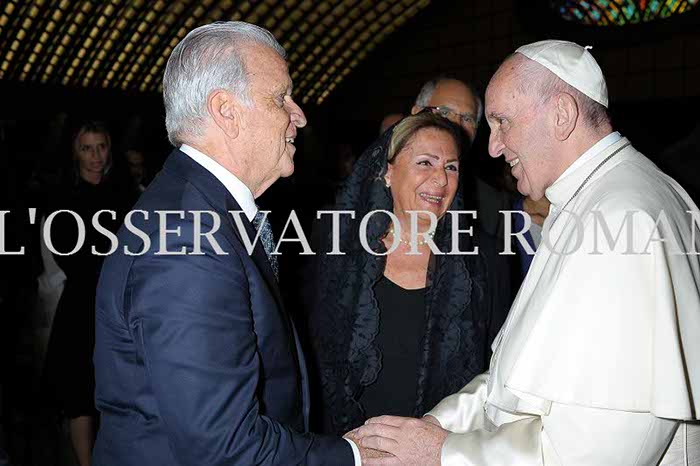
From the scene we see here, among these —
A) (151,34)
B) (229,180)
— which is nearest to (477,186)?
(229,180)

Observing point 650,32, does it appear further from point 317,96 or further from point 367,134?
point 317,96

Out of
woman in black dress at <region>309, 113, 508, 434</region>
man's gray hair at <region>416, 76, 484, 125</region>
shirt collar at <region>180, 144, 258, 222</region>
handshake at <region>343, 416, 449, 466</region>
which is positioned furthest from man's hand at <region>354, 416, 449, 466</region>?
man's gray hair at <region>416, 76, 484, 125</region>

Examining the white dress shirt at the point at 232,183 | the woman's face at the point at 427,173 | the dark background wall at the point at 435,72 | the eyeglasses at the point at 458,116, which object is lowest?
the white dress shirt at the point at 232,183

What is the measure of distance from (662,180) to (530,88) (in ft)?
1.30

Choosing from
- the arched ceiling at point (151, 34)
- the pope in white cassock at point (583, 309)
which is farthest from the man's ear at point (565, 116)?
the arched ceiling at point (151, 34)

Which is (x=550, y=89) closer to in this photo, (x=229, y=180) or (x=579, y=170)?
(x=579, y=170)

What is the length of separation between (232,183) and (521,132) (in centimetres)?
75

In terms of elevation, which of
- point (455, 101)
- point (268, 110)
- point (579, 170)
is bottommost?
point (579, 170)

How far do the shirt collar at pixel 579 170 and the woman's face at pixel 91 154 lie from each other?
3035 millimetres

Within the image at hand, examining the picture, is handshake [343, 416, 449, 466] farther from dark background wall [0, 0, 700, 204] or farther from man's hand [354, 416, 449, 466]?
dark background wall [0, 0, 700, 204]

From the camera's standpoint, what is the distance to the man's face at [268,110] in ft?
5.34

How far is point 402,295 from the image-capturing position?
2646 millimetres

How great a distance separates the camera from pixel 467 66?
14969 mm

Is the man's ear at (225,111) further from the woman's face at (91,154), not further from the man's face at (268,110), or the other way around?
the woman's face at (91,154)
